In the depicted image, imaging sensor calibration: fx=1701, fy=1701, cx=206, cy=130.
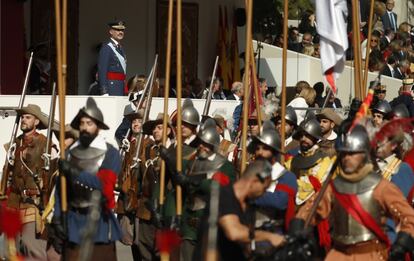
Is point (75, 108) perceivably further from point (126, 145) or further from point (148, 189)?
point (148, 189)

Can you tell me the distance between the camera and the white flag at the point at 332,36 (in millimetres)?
13891

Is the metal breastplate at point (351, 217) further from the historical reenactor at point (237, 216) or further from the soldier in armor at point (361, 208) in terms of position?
the historical reenactor at point (237, 216)

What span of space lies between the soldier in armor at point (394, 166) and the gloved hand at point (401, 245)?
911 millimetres

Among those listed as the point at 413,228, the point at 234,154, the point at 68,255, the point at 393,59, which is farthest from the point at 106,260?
the point at 393,59

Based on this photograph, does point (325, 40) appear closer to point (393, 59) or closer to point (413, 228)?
point (413, 228)

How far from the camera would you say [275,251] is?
10805 mm

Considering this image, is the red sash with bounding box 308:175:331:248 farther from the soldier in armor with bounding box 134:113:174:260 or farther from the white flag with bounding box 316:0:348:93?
the soldier in armor with bounding box 134:113:174:260

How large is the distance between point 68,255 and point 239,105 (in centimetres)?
656

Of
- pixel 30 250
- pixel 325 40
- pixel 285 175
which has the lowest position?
pixel 30 250

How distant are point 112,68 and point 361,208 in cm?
879

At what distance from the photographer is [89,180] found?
13.0m

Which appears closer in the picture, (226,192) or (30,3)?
(226,192)

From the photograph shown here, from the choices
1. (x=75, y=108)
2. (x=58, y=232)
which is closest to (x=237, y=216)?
(x=58, y=232)

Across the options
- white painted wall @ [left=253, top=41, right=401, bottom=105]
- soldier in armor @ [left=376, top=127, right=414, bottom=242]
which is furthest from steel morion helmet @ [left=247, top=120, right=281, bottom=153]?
white painted wall @ [left=253, top=41, right=401, bottom=105]
